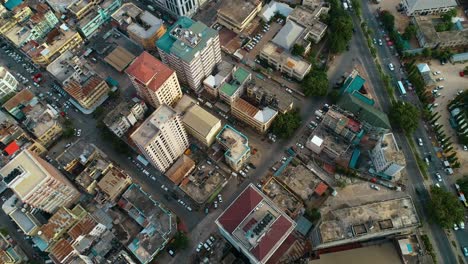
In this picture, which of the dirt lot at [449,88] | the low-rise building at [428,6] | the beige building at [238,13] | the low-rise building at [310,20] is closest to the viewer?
the dirt lot at [449,88]

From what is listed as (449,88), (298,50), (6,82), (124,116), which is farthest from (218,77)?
(449,88)

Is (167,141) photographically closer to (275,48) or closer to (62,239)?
(62,239)

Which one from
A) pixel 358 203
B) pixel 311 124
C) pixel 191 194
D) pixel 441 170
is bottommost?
pixel 191 194

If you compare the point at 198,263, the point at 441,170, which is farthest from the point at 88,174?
the point at 441,170

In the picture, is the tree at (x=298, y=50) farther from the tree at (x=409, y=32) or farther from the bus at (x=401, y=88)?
the tree at (x=409, y=32)

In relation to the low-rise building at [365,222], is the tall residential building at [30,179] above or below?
below

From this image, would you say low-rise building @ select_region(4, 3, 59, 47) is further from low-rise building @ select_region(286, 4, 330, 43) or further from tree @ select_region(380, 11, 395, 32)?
tree @ select_region(380, 11, 395, 32)

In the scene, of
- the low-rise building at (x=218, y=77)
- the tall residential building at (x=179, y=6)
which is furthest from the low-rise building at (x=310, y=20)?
the tall residential building at (x=179, y=6)
